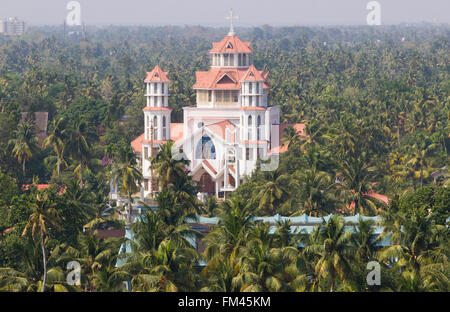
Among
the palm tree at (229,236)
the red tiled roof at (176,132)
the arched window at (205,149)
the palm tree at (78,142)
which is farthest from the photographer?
the red tiled roof at (176,132)

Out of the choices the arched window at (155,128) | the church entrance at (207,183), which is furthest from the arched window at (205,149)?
the arched window at (155,128)

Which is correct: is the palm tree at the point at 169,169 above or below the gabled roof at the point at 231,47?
below

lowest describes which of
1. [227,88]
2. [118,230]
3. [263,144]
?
[118,230]

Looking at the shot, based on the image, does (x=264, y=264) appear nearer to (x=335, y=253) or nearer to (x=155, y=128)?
(x=335, y=253)

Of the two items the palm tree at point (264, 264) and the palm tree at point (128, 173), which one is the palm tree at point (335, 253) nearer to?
the palm tree at point (264, 264)
